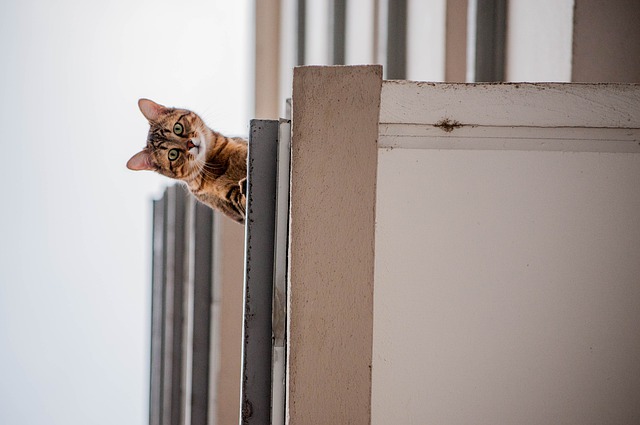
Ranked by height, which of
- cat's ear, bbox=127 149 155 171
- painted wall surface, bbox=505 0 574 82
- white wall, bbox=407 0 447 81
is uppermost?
white wall, bbox=407 0 447 81

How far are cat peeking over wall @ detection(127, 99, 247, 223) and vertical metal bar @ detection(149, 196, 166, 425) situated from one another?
5.10 ft

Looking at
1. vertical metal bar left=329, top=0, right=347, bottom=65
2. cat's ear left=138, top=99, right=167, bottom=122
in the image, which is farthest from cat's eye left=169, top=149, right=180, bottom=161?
vertical metal bar left=329, top=0, right=347, bottom=65

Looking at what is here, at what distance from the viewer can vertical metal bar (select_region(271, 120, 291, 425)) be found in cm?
76

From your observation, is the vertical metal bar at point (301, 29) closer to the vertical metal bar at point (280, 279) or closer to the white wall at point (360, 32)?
the white wall at point (360, 32)

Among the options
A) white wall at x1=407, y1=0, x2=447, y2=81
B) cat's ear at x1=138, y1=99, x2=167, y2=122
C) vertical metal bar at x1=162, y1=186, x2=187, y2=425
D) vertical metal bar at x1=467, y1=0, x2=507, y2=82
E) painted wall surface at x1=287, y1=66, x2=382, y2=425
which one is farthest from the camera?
vertical metal bar at x1=162, y1=186, x2=187, y2=425

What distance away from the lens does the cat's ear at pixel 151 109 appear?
1609mm

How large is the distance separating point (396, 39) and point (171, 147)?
55.9 inches

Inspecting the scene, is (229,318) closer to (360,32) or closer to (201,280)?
(201,280)

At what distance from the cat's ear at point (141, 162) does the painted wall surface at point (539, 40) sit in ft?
4.03

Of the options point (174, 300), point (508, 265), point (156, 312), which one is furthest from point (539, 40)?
point (156, 312)

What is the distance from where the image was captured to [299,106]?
69 cm

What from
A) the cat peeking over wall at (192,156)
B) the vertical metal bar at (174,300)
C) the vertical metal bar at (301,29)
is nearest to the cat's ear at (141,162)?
the cat peeking over wall at (192,156)

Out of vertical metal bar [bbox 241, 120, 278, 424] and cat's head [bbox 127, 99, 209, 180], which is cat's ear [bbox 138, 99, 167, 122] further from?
vertical metal bar [bbox 241, 120, 278, 424]

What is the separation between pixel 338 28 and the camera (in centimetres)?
280
